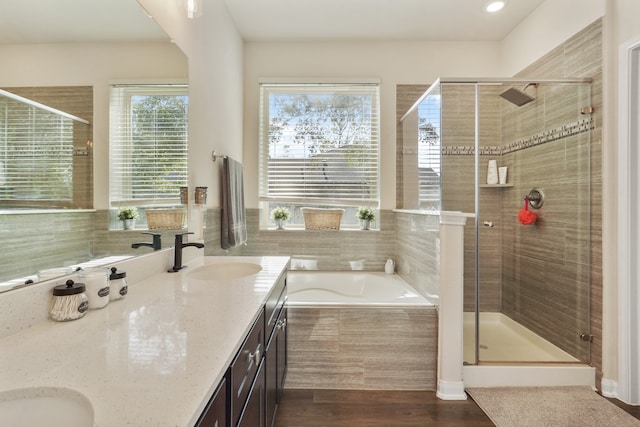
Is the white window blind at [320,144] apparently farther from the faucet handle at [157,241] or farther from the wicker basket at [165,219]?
the faucet handle at [157,241]

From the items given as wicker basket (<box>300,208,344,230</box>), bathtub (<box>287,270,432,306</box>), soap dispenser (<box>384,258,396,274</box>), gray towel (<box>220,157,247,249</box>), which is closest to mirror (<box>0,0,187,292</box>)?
gray towel (<box>220,157,247,249</box>)

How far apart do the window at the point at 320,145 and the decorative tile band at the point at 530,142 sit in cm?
87

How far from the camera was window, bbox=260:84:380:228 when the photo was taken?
3.15 meters

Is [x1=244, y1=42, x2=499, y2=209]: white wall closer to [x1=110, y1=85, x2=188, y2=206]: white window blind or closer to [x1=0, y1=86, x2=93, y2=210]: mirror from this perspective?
[x1=110, y1=85, x2=188, y2=206]: white window blind

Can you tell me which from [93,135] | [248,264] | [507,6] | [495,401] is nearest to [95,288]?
[93,135]

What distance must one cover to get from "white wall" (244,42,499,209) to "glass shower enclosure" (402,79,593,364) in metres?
0.29

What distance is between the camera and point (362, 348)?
6.62 feet

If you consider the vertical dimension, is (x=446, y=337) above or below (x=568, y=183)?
below

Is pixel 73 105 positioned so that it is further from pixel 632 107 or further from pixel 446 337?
pixel 632 107

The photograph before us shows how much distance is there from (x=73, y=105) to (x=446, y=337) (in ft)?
7.22

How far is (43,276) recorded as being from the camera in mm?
904

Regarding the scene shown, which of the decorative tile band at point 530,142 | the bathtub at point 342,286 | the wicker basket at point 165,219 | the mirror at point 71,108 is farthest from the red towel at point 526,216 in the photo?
the mirror at point 71,108

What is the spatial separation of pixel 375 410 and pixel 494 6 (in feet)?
10.3

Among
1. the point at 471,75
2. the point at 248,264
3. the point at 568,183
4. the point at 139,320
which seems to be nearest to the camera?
the point at 139,320
